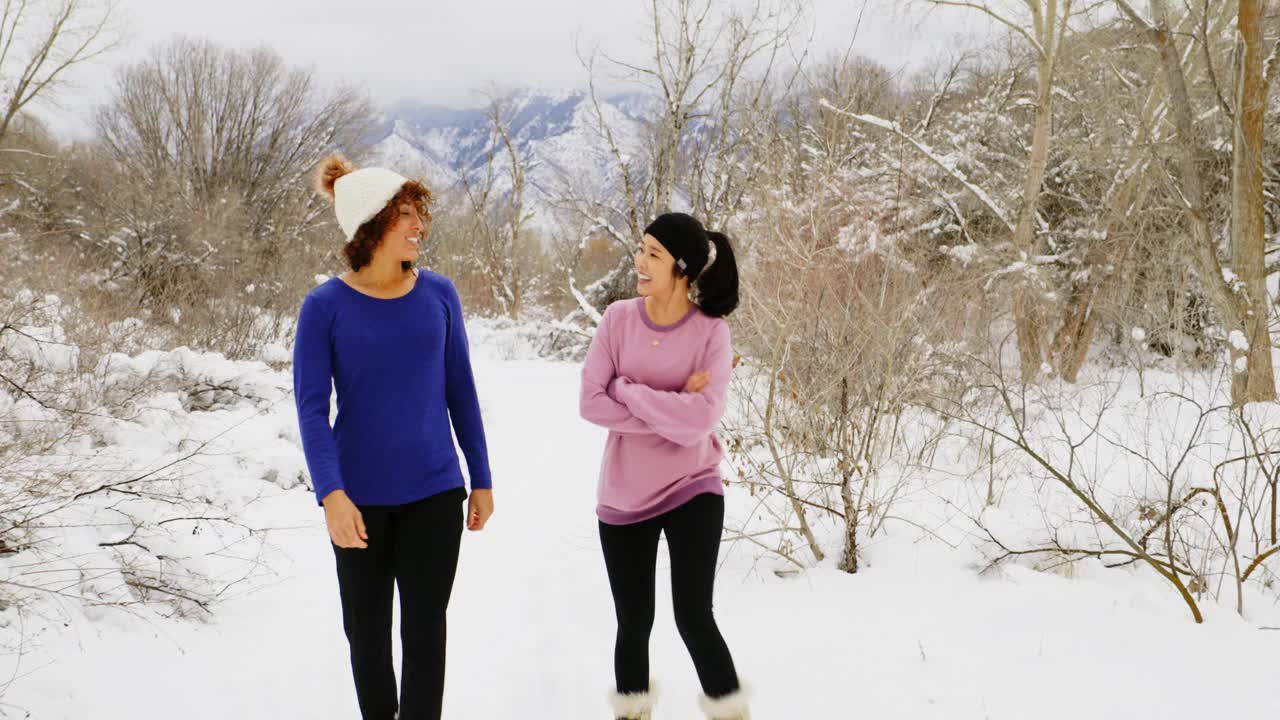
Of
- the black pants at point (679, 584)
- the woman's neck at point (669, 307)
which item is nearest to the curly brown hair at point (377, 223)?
the woman's neck at point (669, 307)

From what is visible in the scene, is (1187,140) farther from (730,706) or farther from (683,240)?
(730,706)

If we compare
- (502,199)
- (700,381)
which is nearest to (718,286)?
(700,381)

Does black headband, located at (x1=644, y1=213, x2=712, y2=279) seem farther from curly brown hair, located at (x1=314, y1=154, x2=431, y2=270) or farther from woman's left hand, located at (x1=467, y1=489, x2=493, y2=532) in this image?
woman's left hand, located at (x1=467, y1=489, x2=493, y2=532)

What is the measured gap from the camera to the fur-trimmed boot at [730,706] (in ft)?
7.47

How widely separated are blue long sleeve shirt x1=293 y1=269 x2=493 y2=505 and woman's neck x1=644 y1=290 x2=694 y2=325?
0.69 meters

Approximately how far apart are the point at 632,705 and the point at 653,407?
1029mm

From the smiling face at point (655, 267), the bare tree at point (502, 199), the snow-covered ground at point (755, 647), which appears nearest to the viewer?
the smiling face at point (655, 267)

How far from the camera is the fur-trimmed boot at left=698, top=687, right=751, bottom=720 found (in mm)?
2275

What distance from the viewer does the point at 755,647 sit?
3.42 metres

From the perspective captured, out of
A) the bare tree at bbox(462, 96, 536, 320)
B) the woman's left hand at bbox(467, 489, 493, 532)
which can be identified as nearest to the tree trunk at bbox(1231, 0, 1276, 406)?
the woman's left hand at bbox(467, 489, 493, 532)

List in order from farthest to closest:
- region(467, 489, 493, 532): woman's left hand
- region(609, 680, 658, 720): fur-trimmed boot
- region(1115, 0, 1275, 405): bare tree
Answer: region(1115, 0, 1275, 405): bare tree
region(609, 680, 658, 720): fur-trimmed boot
region(467, 489, 493, 532): woman's left hand

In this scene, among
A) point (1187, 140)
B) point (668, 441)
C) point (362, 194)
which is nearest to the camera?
point (362, 194)

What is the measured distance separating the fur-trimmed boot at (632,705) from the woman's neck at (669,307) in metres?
1.25

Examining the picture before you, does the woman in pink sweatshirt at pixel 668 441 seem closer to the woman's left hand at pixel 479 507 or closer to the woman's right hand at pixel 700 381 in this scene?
the woman's right hand at pixel 700 381
